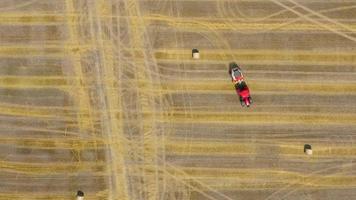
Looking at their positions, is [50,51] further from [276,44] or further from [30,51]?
[276,44]

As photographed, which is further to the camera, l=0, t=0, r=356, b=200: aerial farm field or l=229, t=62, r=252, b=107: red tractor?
l=229, t=62, r=252, b=107: red tractor

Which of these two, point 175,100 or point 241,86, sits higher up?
point 241,86

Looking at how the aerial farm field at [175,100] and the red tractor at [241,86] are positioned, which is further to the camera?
the red tractor at [241,86]
